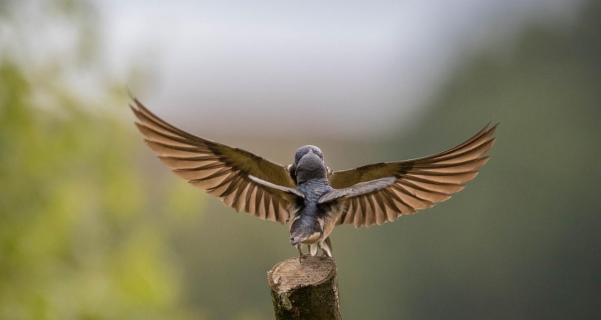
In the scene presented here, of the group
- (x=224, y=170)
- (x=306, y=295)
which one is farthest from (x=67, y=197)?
(x=306, y=295)

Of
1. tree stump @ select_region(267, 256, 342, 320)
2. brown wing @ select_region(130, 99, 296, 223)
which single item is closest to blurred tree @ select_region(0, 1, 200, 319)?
brown wing @ select_region(130, 99, 296, 223)

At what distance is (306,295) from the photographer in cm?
363

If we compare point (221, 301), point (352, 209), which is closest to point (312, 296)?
point (352, 209)

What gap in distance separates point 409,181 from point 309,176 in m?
0.52

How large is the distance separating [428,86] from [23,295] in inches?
688

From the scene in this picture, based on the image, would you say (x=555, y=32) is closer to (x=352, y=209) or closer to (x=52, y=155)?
(x=52, y=155)

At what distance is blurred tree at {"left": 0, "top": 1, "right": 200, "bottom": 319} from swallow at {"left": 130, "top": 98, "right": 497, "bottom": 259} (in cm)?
399

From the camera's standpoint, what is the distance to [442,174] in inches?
175

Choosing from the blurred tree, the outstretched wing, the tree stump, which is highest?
the blurred tree

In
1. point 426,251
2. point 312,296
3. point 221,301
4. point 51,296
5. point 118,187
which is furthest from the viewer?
point 426,251

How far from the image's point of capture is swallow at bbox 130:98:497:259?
4262 millimetres

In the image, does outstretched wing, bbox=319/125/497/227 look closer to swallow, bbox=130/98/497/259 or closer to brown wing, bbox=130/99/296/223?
swallow, bbox=130/98/497/259

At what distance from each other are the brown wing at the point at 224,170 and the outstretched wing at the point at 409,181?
1.00 feet

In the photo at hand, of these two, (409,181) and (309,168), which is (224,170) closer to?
(309,168)
